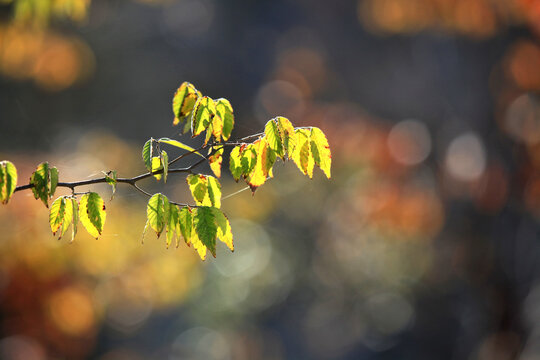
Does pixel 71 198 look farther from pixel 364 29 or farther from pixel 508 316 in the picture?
pixel 364 29

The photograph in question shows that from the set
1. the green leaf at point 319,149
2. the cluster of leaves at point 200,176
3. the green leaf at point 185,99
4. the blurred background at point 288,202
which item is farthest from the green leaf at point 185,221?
the blurred background at point 288,202

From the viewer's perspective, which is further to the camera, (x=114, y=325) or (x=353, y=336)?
(x=353, y=336)

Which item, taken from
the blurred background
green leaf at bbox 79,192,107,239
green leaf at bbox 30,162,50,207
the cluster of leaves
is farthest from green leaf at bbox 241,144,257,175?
the blurred background

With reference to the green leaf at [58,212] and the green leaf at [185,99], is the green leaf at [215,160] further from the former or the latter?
the green leaf at [58,212]

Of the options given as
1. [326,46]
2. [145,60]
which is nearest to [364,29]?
[326,46]

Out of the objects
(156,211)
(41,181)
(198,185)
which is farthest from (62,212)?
(198,185)

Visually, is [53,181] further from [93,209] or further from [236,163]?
[236,163]
